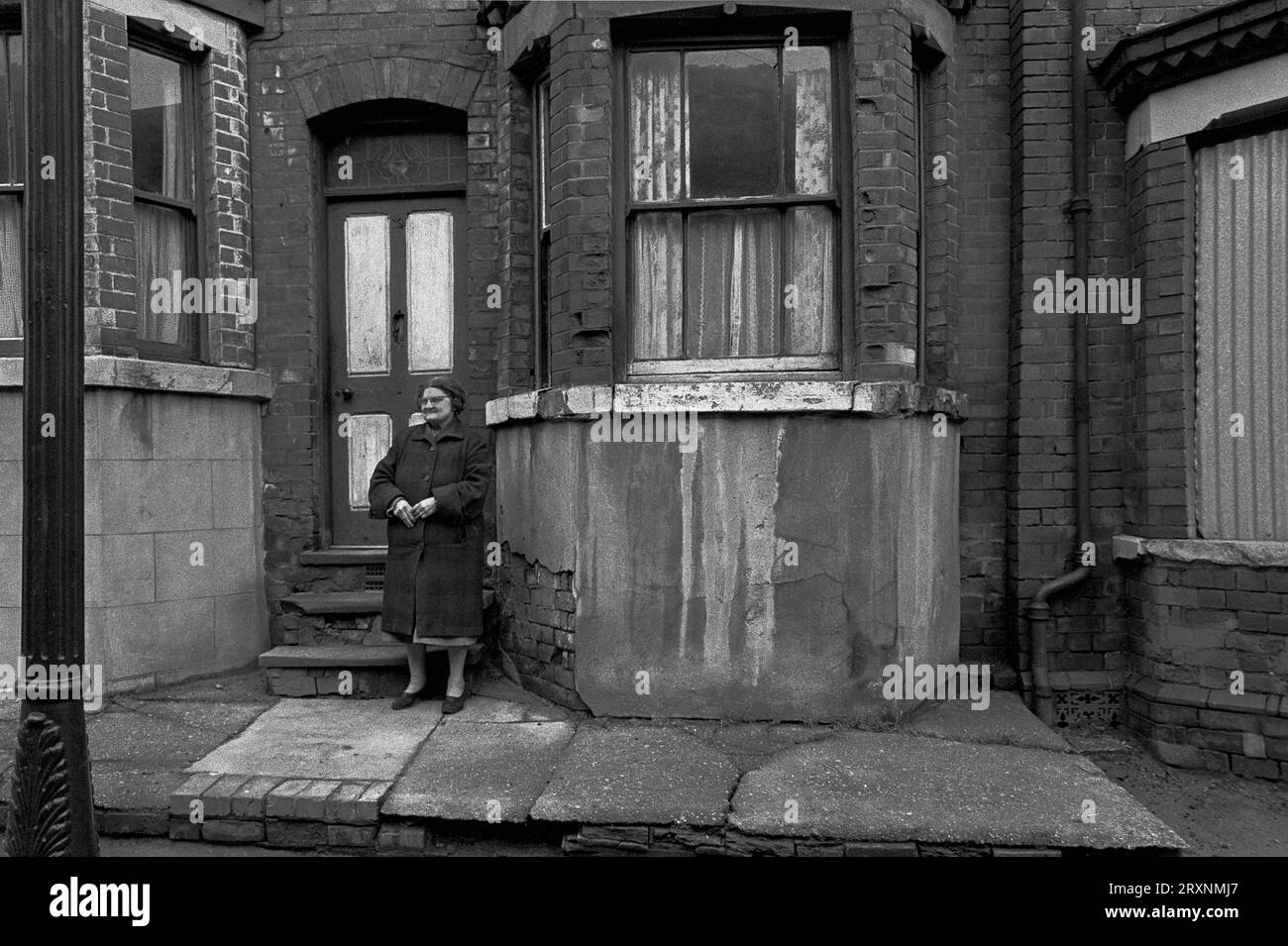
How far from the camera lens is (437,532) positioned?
4.89 m

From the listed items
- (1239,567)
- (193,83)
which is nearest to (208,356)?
(193,83)

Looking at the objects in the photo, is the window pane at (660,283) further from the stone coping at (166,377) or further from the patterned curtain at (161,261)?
the patterned curtain at (161,261)

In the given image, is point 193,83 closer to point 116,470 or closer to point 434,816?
point 116,470

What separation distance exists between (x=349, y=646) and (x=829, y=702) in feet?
9.80

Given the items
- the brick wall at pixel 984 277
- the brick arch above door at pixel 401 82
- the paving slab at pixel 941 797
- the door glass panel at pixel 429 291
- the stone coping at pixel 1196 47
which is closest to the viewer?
the paving slab at pixel 941 797

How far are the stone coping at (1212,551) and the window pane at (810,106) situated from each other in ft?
8.78

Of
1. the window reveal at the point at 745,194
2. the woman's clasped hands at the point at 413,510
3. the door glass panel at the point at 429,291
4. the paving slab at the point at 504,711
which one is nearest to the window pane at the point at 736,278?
the window reveal at the point at 745,194

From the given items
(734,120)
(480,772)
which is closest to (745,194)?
(734,120)

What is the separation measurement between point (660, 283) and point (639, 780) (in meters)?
2.67

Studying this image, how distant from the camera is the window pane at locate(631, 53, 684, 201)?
493 cm

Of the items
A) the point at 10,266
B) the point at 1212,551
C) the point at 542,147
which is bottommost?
the point at 1212,551

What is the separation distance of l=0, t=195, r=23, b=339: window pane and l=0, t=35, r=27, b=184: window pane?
17cm

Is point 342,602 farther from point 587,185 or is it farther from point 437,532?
point 587,185

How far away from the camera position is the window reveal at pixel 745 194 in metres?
4.89
